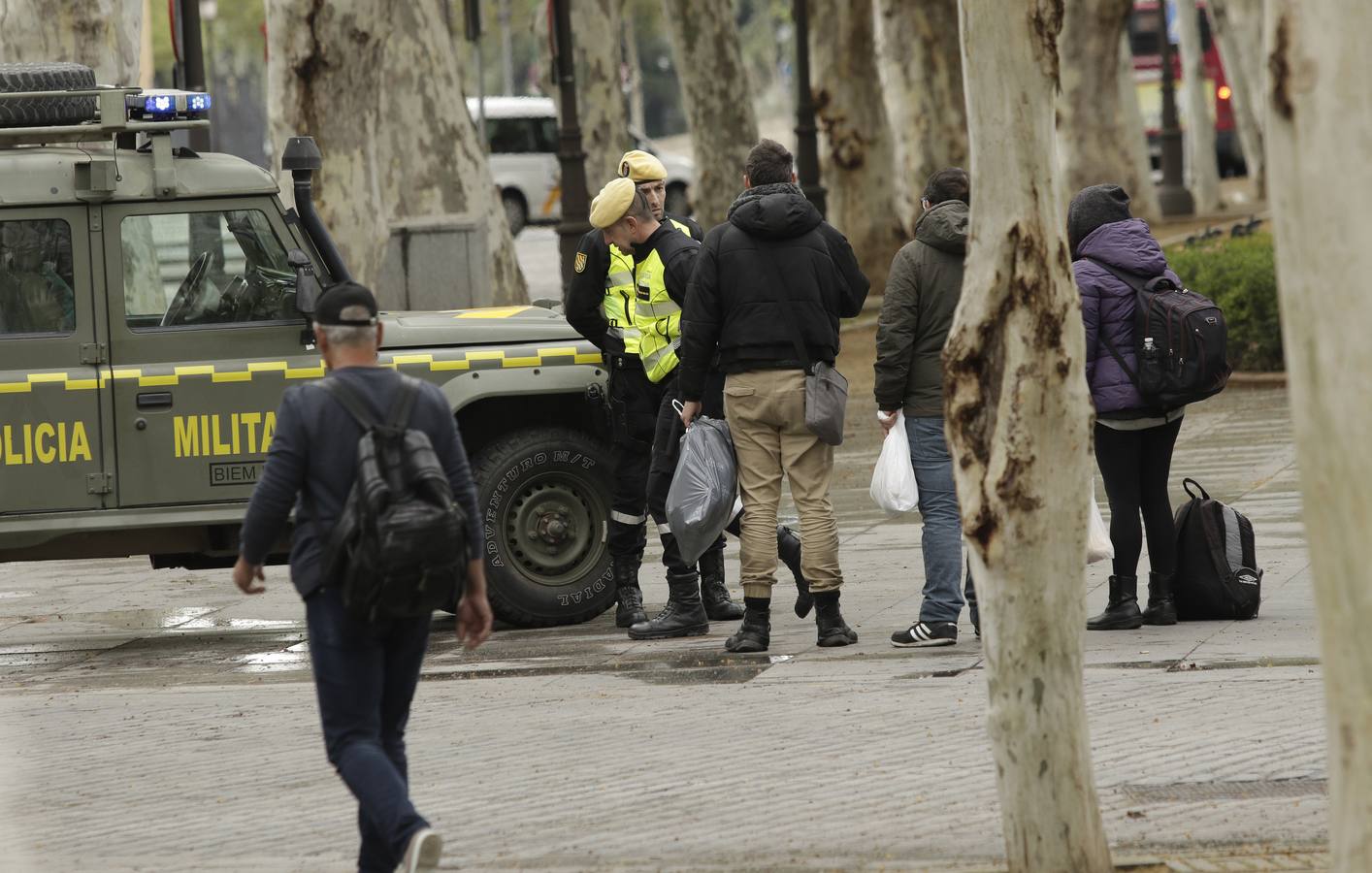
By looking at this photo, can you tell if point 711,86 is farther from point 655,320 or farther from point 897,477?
point 897,477

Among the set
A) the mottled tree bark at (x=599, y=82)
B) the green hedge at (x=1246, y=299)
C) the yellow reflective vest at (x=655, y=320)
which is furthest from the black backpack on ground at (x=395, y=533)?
the mottled tree bark at (x=599, y=82)

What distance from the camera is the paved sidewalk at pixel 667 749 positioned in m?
6.04

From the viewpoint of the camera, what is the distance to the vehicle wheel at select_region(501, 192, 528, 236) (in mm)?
42375

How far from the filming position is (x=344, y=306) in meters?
5.36

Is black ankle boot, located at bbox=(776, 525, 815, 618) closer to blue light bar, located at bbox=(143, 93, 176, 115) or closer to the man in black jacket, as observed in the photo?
the man in black jacket

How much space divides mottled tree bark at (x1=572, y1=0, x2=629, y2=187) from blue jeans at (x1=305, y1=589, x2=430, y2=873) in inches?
900

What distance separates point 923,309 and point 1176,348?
3.31 ft

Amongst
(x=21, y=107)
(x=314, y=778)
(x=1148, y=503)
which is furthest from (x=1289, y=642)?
(x=21, y=107)

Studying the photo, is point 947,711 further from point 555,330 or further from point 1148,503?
point 555,330

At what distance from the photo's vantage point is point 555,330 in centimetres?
995

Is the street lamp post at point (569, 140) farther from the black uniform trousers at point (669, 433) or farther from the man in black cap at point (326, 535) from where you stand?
the man in black cap at point (326, 535)

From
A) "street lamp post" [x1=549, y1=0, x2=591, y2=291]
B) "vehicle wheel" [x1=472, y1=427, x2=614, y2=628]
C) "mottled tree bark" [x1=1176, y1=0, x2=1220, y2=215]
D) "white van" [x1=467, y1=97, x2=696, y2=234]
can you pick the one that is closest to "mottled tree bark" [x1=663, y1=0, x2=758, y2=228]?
"street lamp post" [x1=549, y1=0, x2=591, y2=291]

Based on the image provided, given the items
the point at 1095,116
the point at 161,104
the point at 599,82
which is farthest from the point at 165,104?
the point at 1095,116

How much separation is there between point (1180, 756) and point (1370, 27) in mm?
3230
